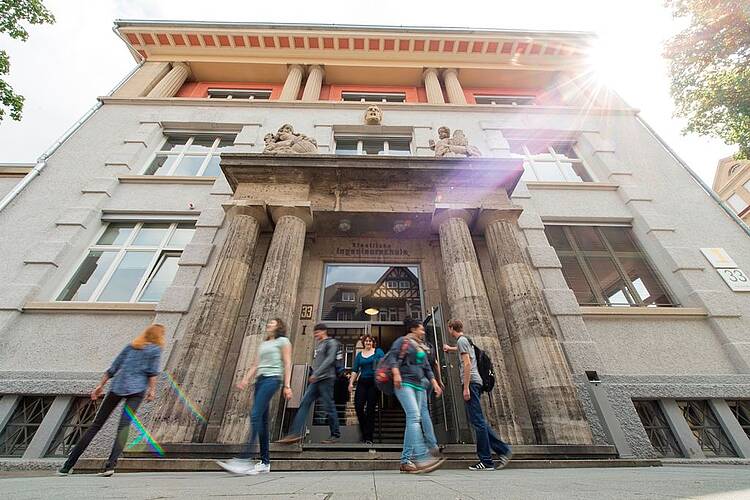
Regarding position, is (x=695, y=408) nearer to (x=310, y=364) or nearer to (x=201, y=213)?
(x=310, y=364)

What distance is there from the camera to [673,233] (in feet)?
27.9

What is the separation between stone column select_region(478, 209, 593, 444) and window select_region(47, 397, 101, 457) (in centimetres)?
803

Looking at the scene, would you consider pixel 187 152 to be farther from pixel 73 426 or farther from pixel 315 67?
pixel 73 426

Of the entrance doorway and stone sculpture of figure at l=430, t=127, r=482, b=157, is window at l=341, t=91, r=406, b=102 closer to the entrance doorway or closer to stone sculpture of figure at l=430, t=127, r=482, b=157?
stone sculpture of figure at l=430, t=127, r=482, b=157

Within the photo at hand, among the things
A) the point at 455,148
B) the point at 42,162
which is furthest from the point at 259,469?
the point at 42,162

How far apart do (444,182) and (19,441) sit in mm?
9834

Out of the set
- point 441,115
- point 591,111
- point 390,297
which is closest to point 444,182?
point 390,297

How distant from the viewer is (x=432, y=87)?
13.6 m

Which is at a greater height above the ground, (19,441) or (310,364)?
(310,364)

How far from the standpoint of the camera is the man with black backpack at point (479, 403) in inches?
154

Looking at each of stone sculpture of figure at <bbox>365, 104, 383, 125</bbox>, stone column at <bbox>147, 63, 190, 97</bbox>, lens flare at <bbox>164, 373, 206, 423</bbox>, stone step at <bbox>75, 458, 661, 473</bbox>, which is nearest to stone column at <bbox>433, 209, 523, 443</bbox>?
stone step at <bbox>75, 458, 661, 473</bbox>

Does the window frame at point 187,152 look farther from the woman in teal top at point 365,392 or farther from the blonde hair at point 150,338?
the woman in teal top at point 365,392

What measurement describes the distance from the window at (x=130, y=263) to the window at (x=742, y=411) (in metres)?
12.2

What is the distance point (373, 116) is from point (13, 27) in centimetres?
1060
